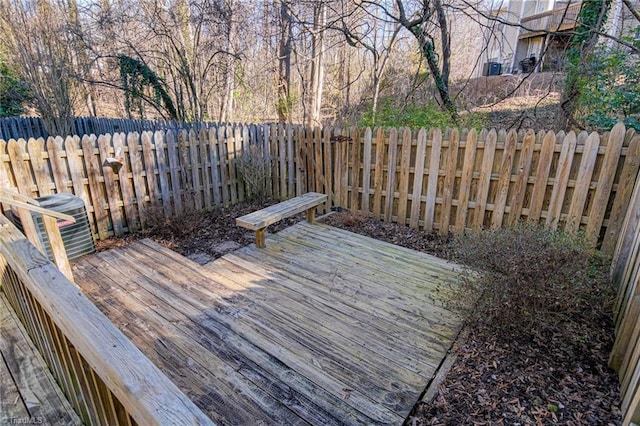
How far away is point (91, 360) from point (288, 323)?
1941 millimetres

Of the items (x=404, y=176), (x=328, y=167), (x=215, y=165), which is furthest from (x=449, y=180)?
(x=215, y=165)

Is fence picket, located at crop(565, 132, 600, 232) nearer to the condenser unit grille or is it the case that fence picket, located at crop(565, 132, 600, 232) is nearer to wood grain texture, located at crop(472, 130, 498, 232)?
wood grain texture, located at crop(472, 130, 498, 232)

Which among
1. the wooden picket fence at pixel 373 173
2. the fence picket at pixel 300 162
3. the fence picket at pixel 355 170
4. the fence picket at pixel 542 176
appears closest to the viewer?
the wooden picket fence at pixel 373 173

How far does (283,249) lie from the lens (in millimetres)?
4230

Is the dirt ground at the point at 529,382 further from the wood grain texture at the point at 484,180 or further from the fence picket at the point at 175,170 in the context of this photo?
the fence picket at the point at 175,170

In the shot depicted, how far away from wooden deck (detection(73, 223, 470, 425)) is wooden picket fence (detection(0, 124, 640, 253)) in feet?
3.05

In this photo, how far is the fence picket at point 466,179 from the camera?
4223 millimetres

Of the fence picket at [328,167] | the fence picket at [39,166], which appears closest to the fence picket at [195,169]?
the fence picket at [39,166]

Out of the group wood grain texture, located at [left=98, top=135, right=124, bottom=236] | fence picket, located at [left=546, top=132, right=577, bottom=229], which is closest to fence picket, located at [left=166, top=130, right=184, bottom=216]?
wood grain texture, located at [left=98, top=135, right=124, bottom=236]

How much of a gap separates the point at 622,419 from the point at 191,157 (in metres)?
A: 5.44

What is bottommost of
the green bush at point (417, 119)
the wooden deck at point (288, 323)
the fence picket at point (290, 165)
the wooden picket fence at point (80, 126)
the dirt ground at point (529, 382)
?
the wooden deck at point (288, 323)

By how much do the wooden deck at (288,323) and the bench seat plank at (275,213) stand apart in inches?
14.8

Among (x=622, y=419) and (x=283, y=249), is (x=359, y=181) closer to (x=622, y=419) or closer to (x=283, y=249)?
(x=283, y=249)

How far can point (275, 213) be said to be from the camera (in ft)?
14.1
